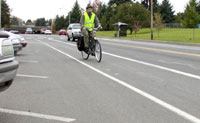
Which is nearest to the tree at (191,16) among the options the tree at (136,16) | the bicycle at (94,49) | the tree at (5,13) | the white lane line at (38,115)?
the bicycle at (94,49)

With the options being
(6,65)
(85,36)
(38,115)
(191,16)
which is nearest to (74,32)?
(191,16)

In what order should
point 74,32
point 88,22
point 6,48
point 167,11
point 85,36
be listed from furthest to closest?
1. point 167,11
2. point 74,32
3. point 85,36
4. point 88,22
5. point 6,48

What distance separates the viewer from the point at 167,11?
9788cm

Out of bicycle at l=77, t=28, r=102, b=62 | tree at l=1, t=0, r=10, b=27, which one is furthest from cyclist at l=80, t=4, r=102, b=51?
tree at l=1, t=0, r=10, b=27

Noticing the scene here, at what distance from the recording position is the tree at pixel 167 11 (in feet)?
318

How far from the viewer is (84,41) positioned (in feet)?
37.9

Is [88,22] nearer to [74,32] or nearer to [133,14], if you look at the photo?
[74,32]

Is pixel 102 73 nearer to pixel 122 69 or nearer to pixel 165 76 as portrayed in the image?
pixel 122 69

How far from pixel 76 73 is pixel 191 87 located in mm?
3357

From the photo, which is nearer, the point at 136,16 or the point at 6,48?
the point at 6,48

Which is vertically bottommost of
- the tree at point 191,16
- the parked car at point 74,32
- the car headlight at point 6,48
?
the car headlight at point 6,48

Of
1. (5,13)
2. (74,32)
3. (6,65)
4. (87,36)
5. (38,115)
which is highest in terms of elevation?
(5,13)

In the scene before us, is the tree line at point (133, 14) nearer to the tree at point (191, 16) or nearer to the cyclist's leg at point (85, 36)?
the tree at point (191, 16)

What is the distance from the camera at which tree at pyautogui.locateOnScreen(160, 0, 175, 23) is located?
96975 mm
